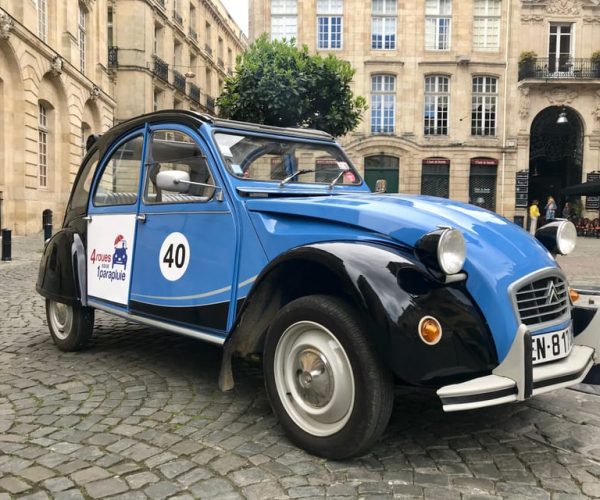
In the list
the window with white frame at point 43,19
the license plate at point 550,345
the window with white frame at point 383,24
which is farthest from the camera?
the window with white frame at point 383,24

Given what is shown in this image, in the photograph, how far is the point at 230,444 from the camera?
296 centimetres

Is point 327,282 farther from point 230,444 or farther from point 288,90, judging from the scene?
point 288,90

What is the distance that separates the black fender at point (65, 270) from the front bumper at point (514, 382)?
10.7 ft

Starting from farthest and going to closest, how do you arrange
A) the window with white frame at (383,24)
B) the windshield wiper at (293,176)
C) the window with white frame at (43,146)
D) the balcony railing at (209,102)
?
the balcony railing at (209,102)
the window with white frame at (383,24)
the window with white frame at (43,146)
the windshield wiper at (293,176)

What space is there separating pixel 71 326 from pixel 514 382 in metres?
3.70

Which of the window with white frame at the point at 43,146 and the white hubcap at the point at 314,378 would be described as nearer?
the white hubcap at the point at 314,378

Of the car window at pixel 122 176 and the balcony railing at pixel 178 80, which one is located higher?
the balcony railing at pixel 178 80

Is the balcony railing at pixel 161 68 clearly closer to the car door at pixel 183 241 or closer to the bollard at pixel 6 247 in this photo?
the bollard at pixel 6 247

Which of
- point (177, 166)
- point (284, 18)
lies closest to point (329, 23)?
point (284, 18)

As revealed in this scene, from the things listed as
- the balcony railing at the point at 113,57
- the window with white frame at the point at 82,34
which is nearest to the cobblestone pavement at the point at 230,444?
the window with white frame at the point at 82,34

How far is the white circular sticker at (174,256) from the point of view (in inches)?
143

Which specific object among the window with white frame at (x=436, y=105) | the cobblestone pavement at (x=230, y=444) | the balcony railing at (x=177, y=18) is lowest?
the cobblestone pavement at (x=230, y=444)

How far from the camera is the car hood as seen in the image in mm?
2559

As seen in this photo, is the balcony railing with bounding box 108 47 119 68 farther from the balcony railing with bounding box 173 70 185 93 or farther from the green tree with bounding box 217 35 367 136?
the green tree with bounding box 217 35 367 136
